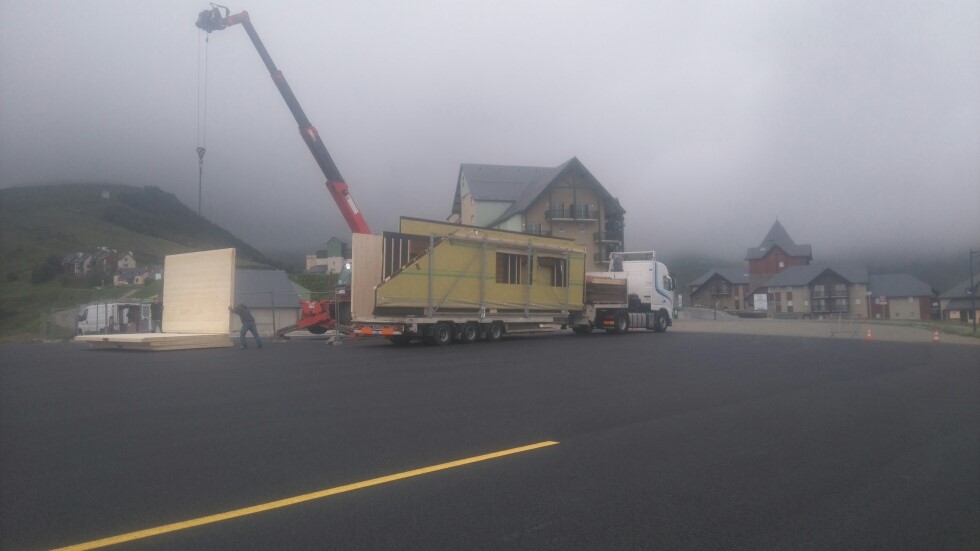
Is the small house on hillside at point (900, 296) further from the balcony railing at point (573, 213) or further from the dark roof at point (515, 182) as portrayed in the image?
the dark roof at point (515, 182)

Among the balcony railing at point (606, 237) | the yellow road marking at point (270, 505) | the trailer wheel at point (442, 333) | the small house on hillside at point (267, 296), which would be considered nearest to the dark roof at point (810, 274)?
the balcony railing at point (606, 237)

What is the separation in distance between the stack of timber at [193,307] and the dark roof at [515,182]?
91.0ft

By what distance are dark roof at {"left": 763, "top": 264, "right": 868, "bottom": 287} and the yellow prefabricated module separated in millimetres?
74439

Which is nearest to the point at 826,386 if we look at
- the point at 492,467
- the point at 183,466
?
the point at 492,467

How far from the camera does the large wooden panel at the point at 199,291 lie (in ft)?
65.7

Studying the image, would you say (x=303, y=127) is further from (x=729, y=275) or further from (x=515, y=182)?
(x=729, y=275)

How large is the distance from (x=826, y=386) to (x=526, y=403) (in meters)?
5.56

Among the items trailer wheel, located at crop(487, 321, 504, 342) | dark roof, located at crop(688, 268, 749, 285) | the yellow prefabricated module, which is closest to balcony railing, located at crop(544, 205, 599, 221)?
the yellow prefabricated module

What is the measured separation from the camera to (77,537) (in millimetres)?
3947

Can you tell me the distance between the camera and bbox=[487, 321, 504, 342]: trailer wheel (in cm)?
2177

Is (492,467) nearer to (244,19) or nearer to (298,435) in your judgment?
(298,435)

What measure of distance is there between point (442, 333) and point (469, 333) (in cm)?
119

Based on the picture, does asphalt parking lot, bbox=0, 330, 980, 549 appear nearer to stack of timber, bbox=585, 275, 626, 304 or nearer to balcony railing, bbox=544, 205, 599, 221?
stack of timber, bbox=585, 275, 626, 304

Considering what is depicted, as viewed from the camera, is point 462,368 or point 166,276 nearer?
point 462,368
